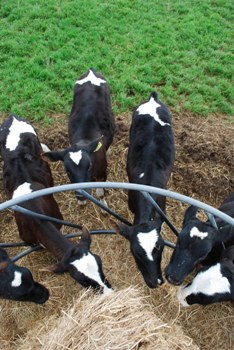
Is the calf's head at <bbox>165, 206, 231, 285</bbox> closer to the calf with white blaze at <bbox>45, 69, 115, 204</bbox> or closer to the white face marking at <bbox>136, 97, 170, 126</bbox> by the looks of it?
the calf with white blaze at <bbox>45, 69, 115, 204</bbox>

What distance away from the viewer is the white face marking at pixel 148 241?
14.7ft

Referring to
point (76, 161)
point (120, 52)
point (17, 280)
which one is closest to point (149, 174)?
point (76, 161)

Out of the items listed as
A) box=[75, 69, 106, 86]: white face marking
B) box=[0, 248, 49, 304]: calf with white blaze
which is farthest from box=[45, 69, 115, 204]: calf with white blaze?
box=[0, 248, 49, 304]: calf with white blaze

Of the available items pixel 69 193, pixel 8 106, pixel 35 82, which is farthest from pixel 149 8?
pixel 69 193

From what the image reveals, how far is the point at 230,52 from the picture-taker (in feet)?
28.6

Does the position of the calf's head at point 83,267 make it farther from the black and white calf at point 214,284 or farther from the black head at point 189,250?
the black and white calf at point 214,284

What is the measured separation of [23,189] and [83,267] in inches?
59.7

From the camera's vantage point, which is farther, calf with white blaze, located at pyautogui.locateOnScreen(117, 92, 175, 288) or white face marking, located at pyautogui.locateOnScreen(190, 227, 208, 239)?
calf with white blaze, located at pyautogui.locateOnScreen(117, 92, 175, 288)

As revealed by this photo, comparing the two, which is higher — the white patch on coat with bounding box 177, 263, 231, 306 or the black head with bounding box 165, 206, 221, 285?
the black head with bounding box 165, 206, 221, 285

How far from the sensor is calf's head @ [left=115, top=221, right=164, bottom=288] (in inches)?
177

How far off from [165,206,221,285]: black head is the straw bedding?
426 mm

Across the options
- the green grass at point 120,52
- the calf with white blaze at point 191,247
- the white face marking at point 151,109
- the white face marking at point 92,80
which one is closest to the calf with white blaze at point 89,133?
the white face marking at point 92,80

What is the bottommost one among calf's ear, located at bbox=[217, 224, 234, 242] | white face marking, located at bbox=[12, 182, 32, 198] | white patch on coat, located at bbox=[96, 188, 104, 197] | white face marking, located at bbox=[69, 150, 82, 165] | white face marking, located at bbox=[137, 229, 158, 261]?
white patch on coat, located at bbox=[96, 188, 104, 197]

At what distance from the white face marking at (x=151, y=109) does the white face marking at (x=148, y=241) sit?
2207 millimetres
